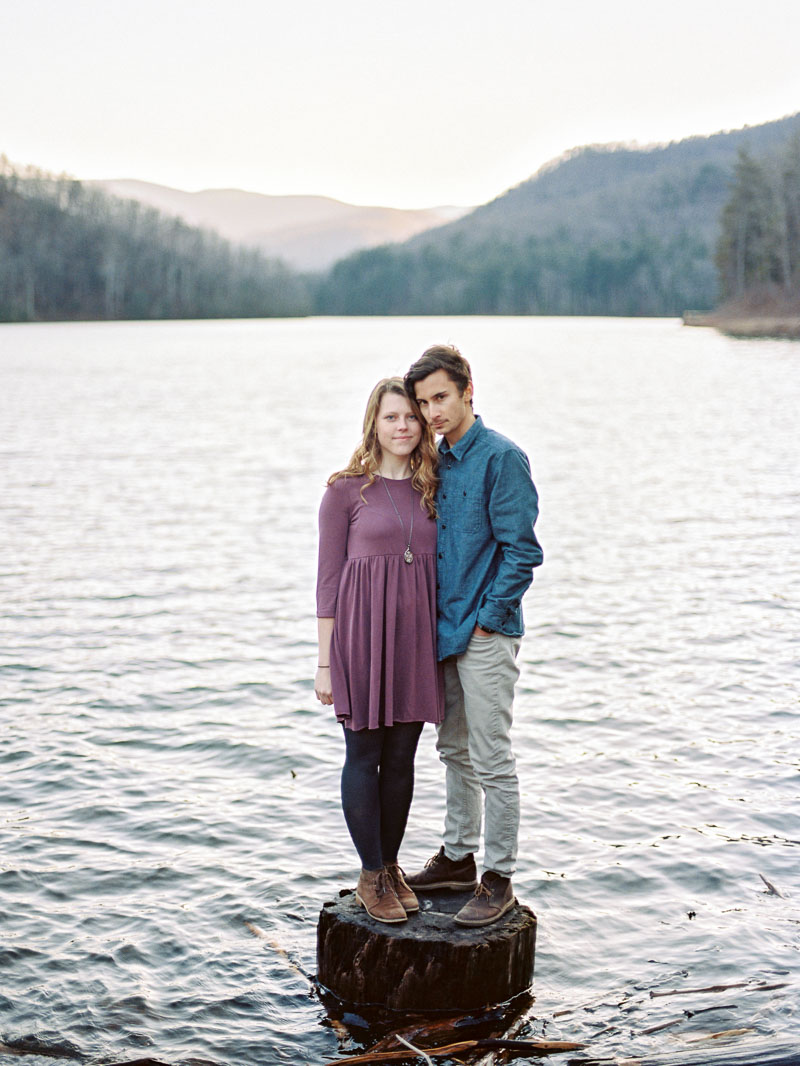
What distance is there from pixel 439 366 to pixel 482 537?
0.68 metres

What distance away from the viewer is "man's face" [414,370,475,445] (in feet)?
14.6

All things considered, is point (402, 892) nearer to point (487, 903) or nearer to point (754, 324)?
point (487, 903)

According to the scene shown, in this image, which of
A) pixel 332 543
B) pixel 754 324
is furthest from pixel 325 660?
pixel 754 324

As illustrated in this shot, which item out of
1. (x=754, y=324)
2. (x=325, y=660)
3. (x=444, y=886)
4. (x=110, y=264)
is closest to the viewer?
(x=325, y=660)

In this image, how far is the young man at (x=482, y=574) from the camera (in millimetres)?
4434

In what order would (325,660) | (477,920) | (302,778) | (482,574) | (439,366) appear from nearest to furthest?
(439,366) → (482,574) → (325,660) → (477,920) → (302,778)

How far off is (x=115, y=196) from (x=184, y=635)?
183 metres

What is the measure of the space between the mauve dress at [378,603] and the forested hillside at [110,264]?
153m

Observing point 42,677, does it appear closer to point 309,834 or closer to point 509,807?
point 309,834

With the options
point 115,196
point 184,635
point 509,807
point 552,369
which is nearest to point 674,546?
point 184,635

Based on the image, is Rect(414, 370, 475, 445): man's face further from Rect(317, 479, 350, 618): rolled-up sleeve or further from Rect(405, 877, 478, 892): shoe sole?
Rect(405, 877, 478, 892): shoe sole

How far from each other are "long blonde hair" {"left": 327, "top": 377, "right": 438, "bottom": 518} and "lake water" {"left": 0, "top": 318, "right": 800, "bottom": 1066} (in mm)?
856

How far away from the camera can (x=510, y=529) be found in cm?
444

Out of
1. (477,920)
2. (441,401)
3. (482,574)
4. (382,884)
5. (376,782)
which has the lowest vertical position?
(477,920)
